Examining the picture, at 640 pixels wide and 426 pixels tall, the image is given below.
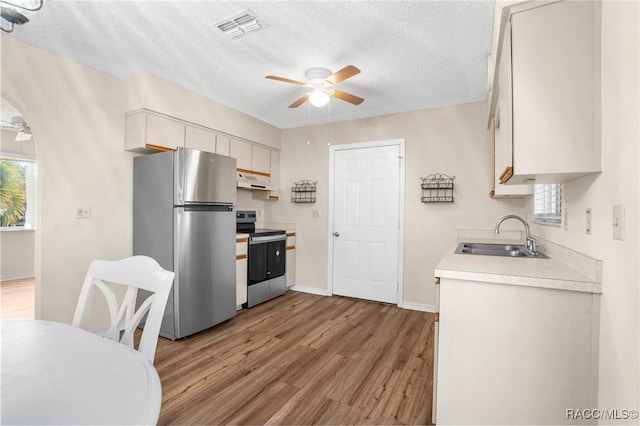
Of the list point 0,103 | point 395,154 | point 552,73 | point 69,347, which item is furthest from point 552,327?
point 0,103

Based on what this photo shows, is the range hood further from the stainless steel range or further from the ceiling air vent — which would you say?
the ceiling air vent

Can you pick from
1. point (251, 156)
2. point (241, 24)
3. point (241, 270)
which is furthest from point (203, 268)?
point (241, 24)

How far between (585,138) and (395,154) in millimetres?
2620

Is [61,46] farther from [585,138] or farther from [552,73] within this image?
[585,138]

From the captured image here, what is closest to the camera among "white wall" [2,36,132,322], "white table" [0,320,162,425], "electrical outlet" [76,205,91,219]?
"white table" [0,320,162,425]

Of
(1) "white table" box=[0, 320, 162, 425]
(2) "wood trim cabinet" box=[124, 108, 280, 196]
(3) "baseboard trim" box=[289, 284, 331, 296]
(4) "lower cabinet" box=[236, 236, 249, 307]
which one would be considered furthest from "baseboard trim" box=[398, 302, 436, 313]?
(1) "white table" box=[0, 320, 162, 425]

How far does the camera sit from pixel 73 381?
27.1 inches

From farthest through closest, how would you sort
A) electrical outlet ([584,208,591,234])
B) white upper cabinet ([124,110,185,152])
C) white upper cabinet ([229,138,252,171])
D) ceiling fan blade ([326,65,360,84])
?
white upper cabinet ([229,138,252,171])
white upper cabinet ([124,110,185,152])
ceiling fan blade ([326,65,360,84])
electrical outlet ([584,208,591,234])

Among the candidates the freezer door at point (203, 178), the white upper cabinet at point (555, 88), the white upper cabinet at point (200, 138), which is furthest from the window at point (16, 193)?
the white upper cabinet at point (555, 88)

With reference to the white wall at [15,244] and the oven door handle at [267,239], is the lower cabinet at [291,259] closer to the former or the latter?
the oven door handle at [267,239]

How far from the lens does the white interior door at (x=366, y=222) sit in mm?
3838

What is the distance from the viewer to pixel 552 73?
129cm

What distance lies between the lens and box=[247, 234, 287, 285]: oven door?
366 cm

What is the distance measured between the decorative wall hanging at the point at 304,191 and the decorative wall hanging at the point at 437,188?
1.52m
